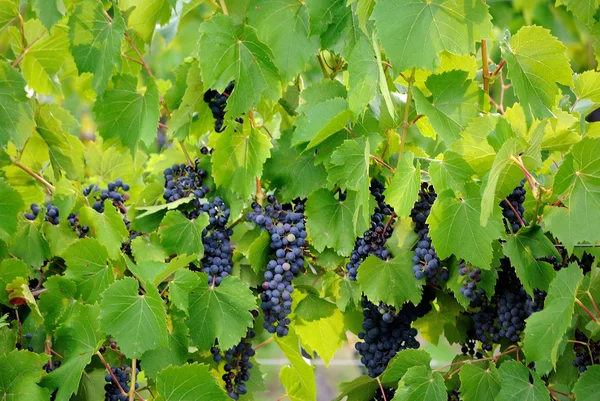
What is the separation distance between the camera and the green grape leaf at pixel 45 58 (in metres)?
2.15

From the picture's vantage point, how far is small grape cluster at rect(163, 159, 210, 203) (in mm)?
1806

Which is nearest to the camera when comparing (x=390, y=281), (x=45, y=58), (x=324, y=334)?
(x=390, y=281)

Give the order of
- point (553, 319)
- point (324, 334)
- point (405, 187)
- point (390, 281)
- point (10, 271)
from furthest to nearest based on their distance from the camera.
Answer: point (324, 334) < point (10, 271) < point (390, 281) < point (405, 187) < point (553, 319)

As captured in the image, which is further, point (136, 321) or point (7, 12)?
point (7, 12)

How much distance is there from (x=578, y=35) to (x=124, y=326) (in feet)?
13.2

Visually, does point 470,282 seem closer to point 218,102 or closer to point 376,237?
point 376,237

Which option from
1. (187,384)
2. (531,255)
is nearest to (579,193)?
(531,255)

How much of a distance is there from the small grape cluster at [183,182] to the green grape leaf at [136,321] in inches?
12.4

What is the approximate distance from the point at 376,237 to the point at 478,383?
14.0 inches

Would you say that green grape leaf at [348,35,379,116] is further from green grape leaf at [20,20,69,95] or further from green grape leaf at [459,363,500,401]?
green grape leaf at [20,20,69,95]

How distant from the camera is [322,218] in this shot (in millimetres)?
1714

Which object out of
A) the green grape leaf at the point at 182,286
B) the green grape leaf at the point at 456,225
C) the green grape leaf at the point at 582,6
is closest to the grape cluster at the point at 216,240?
the green grape leaf at the point at 182,286

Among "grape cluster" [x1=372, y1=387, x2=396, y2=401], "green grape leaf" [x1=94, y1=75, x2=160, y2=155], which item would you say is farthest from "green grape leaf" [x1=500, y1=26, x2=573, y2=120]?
"green grape leaf" [x1=94, y1=75, x2=160, y2=155]

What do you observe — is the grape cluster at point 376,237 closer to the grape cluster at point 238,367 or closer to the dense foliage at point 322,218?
the dense foliage at point 322,218
